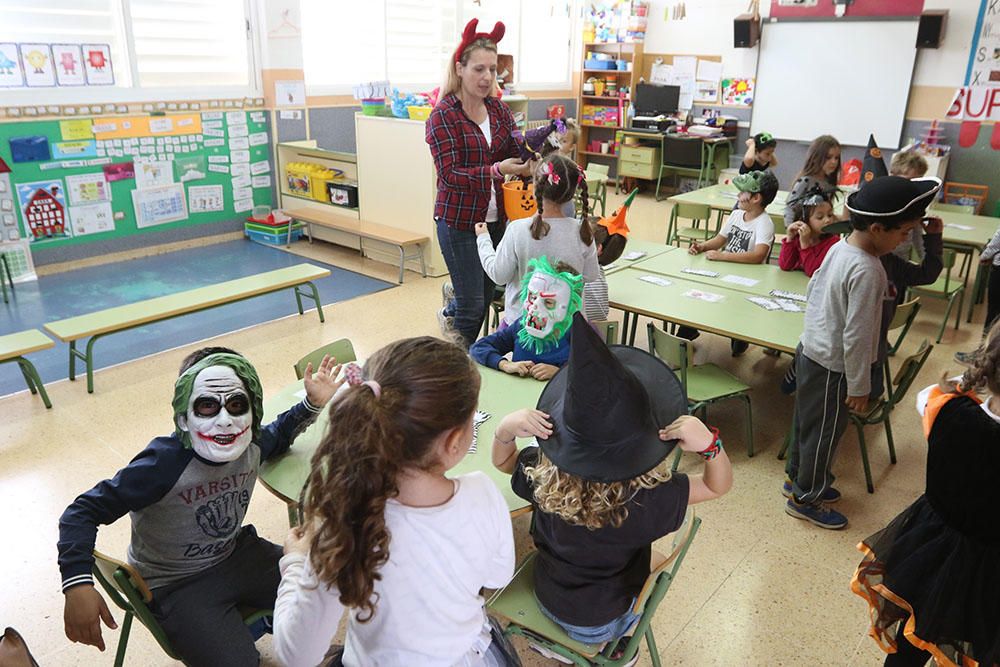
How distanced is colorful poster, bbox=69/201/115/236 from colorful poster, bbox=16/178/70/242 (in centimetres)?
8

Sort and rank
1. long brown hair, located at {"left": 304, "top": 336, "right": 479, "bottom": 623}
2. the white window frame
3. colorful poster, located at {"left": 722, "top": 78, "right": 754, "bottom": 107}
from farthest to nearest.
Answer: colorful poster, located at {"left": 722, "top": 78, "right": 754, "bottom": 107} < the white window frame < long brown hair, located at {"left": 304, "top": 336, "right": 479, "bottom": 623}

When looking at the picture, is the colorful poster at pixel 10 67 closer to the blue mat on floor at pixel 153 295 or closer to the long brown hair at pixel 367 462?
the blue mat on floor at pixel 153 295

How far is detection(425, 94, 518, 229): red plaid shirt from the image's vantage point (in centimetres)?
349

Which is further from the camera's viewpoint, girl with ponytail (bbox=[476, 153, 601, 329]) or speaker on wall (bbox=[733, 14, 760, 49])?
speaker on wall (bbox=[733, 14, 760, 49])

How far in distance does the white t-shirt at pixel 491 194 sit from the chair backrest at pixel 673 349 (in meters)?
1.10

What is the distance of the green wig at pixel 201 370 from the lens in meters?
1.76

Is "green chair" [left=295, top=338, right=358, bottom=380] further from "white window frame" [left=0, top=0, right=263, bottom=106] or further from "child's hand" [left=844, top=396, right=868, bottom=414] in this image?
"white window frame" [left=0, top=0, right=263, bottom=106]

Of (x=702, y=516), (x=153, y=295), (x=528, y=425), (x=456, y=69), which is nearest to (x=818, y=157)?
(x=456, y=69)

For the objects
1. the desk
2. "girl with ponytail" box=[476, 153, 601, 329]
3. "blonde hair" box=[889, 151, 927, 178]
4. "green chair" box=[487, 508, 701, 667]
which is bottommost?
"green chair" box=[487, 508, 701, 667]

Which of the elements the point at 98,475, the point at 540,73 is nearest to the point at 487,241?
the point at 98,475

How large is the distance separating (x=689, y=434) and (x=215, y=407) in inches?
→ 45.1

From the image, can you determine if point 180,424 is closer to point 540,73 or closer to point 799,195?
point 799,195

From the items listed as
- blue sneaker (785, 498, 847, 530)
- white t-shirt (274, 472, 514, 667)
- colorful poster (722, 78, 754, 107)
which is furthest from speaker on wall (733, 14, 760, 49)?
white t-shirt (274, 472, 514, 667)

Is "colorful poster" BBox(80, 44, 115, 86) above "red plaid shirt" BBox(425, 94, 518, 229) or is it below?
above
